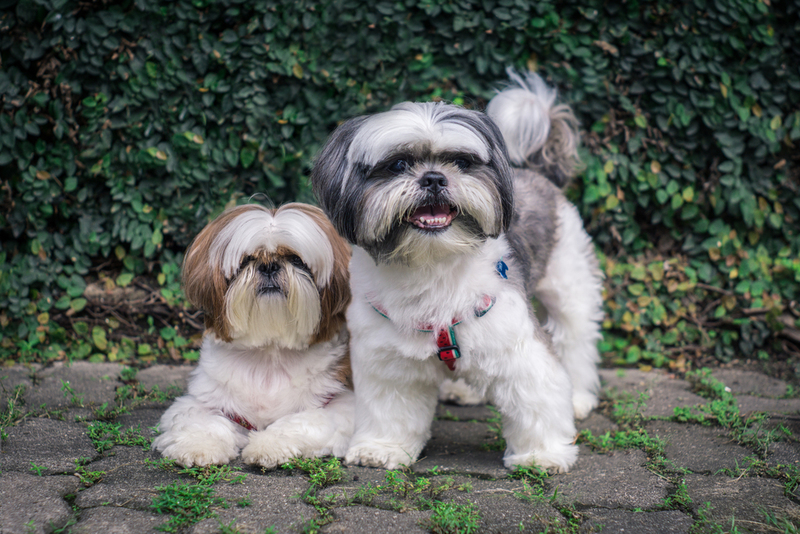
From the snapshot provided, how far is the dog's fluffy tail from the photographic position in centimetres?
381

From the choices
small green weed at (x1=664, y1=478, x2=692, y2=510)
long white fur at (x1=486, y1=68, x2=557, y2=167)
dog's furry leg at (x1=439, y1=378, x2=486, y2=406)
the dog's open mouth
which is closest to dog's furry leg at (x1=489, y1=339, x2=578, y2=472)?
small green weed at (x1=664, y1=478, x2=692, y2=510)

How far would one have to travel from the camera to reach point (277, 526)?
2205 millimetres

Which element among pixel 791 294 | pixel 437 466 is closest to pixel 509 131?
pixel 437 466

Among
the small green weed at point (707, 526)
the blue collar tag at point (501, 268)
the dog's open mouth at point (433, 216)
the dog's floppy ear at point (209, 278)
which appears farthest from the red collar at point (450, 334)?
the small green weed at point (707, 526)

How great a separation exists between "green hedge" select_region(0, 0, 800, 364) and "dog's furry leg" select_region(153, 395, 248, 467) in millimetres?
1844

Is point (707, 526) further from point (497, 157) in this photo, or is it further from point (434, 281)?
point (497, 157)

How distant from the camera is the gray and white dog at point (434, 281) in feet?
7.91

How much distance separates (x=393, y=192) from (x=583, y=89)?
114 inches

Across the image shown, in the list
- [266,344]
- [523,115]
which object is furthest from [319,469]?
[523,115]

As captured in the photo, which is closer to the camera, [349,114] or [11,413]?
[11,413]

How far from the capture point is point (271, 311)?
2.94m

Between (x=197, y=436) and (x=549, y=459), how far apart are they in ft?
5.10

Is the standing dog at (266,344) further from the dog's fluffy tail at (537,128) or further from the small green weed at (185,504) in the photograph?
the dog's fluffy tail at (537,128)

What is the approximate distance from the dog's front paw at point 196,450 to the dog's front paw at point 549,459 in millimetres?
1270
